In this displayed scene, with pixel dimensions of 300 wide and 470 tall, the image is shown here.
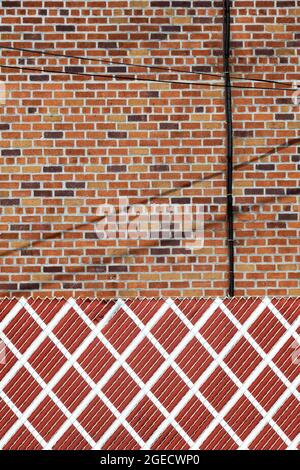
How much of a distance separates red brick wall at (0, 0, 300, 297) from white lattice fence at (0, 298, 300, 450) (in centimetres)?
31

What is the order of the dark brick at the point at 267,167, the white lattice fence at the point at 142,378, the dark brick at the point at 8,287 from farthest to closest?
1. the dark brick at the point at 267,167
2. the dark brick at the point at 8,287
3. the white lattice fence at the point at 142,378

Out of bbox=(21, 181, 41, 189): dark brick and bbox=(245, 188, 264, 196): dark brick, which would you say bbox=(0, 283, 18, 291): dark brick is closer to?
bbox=(21, 181, 41, 189): dark brick

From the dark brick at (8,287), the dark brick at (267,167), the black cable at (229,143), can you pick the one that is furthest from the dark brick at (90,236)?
the dark brick at (267,167)

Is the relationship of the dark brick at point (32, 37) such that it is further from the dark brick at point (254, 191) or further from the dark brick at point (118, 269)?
the dark brick at point (254, 191)

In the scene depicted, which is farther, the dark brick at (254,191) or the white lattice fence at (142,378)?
the dark brick at (254,191)

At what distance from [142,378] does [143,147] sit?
195 cm

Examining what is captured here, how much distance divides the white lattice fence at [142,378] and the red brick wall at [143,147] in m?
0.31

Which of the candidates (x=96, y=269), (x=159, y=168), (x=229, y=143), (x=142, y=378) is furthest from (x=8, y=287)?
(x=229, y=143)

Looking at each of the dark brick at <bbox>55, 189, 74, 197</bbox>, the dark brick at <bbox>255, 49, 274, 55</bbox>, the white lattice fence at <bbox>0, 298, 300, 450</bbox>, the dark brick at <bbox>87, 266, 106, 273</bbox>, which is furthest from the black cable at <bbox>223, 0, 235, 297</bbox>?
the dark brick at <bbox>55, 189, 74, 197</bbox>

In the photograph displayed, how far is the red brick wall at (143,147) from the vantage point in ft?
22.8

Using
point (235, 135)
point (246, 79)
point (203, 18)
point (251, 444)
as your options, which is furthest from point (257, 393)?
point (203, 18)

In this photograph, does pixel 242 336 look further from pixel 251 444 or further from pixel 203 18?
pixel 203 18

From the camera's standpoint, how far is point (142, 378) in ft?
21.9

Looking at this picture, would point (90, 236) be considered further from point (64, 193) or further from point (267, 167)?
point (267, 167)
